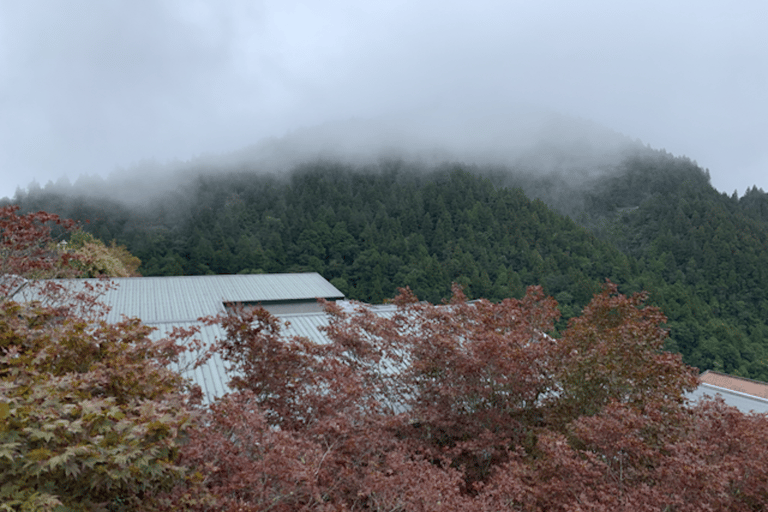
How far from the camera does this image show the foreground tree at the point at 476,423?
4.48 metres

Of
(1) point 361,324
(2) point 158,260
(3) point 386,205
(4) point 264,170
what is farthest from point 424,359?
(4) point 264,170

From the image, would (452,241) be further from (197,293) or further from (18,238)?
(18,238)

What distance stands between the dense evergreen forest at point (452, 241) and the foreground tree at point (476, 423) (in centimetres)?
4249

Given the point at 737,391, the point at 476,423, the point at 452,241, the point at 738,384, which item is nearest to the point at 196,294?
the point at 476,423

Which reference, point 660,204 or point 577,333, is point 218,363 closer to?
point 577,333

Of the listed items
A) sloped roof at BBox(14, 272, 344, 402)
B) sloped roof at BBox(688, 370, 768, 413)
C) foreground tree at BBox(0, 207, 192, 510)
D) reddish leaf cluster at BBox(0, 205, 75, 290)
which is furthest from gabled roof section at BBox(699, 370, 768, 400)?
reddish leaf cluster at BBox(0, 205, 75, 290)

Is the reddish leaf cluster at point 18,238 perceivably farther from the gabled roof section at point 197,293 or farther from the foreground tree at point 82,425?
the gabled roof section at point 197,293

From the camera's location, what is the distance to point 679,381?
6.75 meters

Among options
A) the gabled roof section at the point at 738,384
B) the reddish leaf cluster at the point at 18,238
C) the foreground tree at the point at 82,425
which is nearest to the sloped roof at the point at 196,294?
the reddish leaf cluster at the point at 18,238

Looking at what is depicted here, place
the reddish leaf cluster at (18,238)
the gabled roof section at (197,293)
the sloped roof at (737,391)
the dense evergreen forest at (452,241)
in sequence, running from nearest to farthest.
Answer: the reddish leaf cluster at (18,238) < the sloped roof at (737,391) < the gabled roof section at (197,293) < the dense evergreen forest at (452,241)

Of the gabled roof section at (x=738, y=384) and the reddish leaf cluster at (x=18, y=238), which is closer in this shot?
the reddish leaf cluster at (x=18, y=238)

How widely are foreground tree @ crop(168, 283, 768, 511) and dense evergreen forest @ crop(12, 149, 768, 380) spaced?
42.5m

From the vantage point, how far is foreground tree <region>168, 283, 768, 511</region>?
4.48m

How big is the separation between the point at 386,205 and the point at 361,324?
2602 inches
